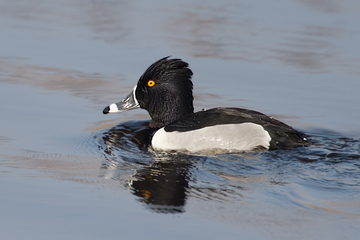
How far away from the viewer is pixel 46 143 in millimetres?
8219

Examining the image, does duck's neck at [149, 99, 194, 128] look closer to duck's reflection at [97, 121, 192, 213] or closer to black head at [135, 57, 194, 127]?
black head at [135, 57, 194, 127]

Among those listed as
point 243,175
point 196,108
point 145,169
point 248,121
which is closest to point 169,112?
point 196,108

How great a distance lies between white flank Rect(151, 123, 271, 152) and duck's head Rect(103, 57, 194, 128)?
93 centimetres

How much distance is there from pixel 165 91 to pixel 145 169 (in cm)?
204

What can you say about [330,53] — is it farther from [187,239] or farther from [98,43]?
[187,239]

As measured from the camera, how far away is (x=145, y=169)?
729 cm

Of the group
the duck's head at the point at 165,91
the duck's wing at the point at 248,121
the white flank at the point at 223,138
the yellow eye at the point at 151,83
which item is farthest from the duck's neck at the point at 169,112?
the white flank at the point at 223,138

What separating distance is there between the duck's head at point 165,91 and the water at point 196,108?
374 mm

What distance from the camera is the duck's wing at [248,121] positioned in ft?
26.2

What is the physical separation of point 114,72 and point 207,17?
3.38 metres

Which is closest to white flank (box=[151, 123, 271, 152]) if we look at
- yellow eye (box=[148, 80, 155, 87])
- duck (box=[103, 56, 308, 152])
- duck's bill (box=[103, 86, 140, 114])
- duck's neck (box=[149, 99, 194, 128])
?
duck (box=[103, 56, 308, 152])

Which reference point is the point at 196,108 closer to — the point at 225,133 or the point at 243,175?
the point at 225,133

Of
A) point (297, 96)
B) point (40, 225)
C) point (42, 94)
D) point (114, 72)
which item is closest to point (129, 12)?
point (114, 72)

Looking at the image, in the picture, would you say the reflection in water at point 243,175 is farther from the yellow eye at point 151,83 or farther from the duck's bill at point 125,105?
the yellow eye at point 151,83
